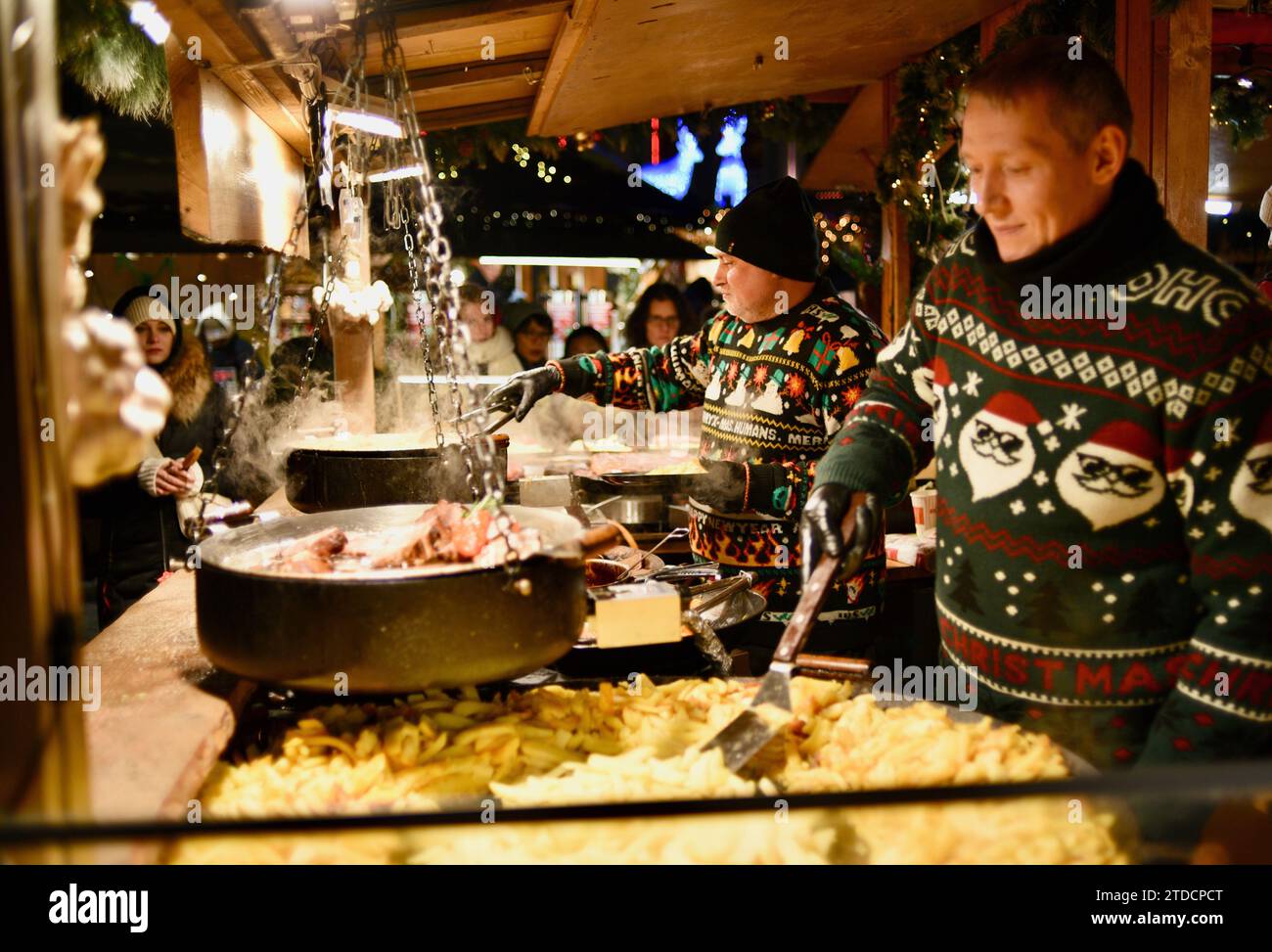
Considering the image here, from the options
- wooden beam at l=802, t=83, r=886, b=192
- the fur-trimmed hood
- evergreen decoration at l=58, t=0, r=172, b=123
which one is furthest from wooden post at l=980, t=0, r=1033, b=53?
the fur-trimmed hood

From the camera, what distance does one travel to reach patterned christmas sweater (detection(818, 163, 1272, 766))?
6.03 feet

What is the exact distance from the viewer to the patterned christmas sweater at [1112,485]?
72.3 inches

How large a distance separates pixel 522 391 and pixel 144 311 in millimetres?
2779

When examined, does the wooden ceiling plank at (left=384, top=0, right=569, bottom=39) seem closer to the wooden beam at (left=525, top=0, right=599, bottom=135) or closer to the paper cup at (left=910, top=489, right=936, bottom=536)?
the wooden beam at (left=525, top=0, right=599, bottom=135)

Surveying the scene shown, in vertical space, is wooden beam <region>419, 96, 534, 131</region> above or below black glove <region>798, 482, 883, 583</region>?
above

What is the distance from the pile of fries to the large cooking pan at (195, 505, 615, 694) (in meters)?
0.21

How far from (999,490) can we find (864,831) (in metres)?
1.18

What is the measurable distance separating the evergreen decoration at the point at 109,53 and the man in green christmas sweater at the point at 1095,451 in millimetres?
3195

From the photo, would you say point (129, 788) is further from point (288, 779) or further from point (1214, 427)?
point (1214, 427)

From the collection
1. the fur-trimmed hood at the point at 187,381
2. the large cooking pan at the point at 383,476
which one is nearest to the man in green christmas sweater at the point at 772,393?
the large cooking pan at the point at 383,476

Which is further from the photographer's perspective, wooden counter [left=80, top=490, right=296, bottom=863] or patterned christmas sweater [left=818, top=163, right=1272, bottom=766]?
patterned christmas sweater [left=818, top=163, right=1272, bottom=766]

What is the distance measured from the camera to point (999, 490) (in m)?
2.18

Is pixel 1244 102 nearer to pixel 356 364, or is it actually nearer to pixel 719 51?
pixel 719 51

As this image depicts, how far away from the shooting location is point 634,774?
1744 mm
